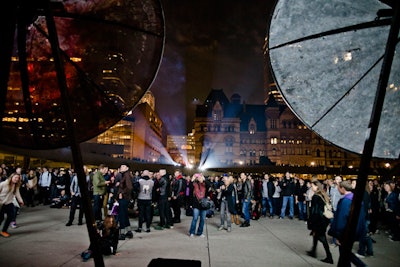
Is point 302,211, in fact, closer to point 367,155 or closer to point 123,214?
point 123,214

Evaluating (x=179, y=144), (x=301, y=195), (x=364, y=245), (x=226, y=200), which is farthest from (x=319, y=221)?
(x=179, y=144)

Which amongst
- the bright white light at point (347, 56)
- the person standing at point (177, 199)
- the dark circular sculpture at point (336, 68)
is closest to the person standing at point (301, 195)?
the person standing at point (177, 199)

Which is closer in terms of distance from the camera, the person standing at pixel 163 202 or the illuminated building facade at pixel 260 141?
the person standing at pixel 163 202

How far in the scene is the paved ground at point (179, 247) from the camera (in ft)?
19.0

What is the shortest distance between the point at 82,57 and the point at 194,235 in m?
6.80

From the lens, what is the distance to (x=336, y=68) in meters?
3.68

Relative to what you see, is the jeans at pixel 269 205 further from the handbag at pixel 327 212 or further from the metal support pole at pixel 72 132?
the metal support pole at pixel 72 132

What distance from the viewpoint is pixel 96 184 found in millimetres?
9336

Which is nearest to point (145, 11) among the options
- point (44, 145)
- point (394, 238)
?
point (44, 145)

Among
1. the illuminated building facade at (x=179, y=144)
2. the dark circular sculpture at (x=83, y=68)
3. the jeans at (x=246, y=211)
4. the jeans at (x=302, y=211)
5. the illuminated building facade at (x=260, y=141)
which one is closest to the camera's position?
the dark circular sculpture at (x=83, y=68)

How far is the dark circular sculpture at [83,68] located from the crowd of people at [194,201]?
3.05 m

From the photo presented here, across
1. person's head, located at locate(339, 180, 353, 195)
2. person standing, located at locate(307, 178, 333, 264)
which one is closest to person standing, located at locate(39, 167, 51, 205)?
person standing, located at locate(307, 178, 333, 264)

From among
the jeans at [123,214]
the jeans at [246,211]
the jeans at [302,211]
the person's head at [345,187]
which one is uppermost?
the person's head at [345,187]

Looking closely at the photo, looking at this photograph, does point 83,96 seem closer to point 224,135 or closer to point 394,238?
point 394,238
